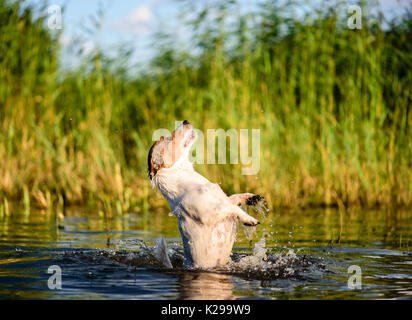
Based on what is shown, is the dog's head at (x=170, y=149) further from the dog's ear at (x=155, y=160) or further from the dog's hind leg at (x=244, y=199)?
the dog's hind leg at (x=244, y=199)

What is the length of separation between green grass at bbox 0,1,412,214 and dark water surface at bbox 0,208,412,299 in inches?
36.2

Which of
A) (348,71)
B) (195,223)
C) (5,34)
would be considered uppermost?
(5,34)

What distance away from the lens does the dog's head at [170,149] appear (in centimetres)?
480

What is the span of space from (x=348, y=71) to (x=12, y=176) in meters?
5.02

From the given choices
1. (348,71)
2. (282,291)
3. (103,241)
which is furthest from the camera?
(348,71)

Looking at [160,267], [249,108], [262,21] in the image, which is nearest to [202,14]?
[262,21]

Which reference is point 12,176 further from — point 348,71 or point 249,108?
point 348,71

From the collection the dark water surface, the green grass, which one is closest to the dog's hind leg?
the dark water surface

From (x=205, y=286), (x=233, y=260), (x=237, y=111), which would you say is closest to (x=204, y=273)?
(x=205, y=286)

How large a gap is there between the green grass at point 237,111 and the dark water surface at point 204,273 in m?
0.92

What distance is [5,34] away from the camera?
10.0 metres

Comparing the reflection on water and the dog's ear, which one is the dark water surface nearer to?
the reflection on water

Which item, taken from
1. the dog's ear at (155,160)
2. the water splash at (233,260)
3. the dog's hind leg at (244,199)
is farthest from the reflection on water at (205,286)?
the dog's ear at (155,160)

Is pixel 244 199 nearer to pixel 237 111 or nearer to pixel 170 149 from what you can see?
pixel 170 149
